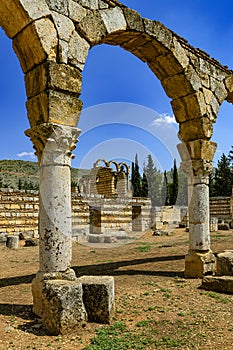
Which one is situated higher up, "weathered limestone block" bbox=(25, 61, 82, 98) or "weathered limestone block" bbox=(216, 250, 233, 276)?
"weathered limestone block" bbox=(25, 61, 82, 98)

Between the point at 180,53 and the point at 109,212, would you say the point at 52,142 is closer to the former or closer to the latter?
the point at 180,53

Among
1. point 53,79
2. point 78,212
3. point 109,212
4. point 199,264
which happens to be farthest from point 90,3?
point 109,212

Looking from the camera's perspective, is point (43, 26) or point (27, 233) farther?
point (27, 233)

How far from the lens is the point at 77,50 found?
5477 millimetres

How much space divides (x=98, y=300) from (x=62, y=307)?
63 cm

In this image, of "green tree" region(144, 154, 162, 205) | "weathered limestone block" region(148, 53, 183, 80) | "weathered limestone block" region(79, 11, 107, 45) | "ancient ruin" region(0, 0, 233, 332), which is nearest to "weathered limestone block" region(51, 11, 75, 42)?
"ancient ruin" region(0, 0, 233, 332)

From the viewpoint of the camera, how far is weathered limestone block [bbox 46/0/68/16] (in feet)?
16.8

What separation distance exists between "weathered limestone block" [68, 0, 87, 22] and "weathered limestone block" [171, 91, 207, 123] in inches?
142

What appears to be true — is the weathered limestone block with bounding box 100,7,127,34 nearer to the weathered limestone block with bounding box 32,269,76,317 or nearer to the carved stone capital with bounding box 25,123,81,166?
the carved stone capital with bounding box 25,123,81,166

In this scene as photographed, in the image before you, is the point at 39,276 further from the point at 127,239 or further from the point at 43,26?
the point at 127,239

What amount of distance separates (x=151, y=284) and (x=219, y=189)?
1445 inches

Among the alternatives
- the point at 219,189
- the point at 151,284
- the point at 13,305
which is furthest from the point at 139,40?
the point at 219,189

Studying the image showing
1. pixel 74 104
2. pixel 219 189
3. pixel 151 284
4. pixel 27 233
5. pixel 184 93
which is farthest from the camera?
pixel 219 189

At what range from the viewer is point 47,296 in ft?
14.1
